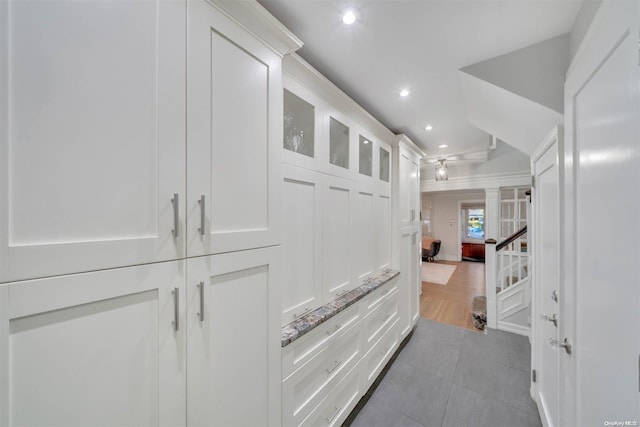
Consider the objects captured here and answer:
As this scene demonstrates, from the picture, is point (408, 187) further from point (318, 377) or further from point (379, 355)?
point (318, 377)

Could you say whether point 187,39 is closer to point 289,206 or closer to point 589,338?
point 289,206

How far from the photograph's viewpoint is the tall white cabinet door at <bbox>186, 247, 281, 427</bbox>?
80 cm

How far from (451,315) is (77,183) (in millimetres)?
4192

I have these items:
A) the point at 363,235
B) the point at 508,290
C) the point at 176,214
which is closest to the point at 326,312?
the point at 363,235

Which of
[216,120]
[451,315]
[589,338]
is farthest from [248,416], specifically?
[451,315]

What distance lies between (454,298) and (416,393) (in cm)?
274

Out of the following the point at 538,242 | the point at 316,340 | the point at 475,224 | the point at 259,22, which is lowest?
the point at 316,340

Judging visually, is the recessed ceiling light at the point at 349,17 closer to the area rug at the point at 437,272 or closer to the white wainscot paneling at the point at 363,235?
the white wainscot paneling at the point at 363,235

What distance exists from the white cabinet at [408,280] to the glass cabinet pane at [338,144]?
121 cm

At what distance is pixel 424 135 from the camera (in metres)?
2.95

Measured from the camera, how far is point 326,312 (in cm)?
146

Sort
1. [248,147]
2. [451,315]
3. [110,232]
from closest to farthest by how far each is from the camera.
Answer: [110,232]
[248,147]
[451,315]

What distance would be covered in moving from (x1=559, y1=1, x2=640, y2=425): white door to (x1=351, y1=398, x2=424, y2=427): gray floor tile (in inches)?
41.0

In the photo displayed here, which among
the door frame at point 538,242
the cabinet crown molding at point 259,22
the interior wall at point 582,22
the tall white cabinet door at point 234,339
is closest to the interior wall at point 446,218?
the door frame at point 538,242
